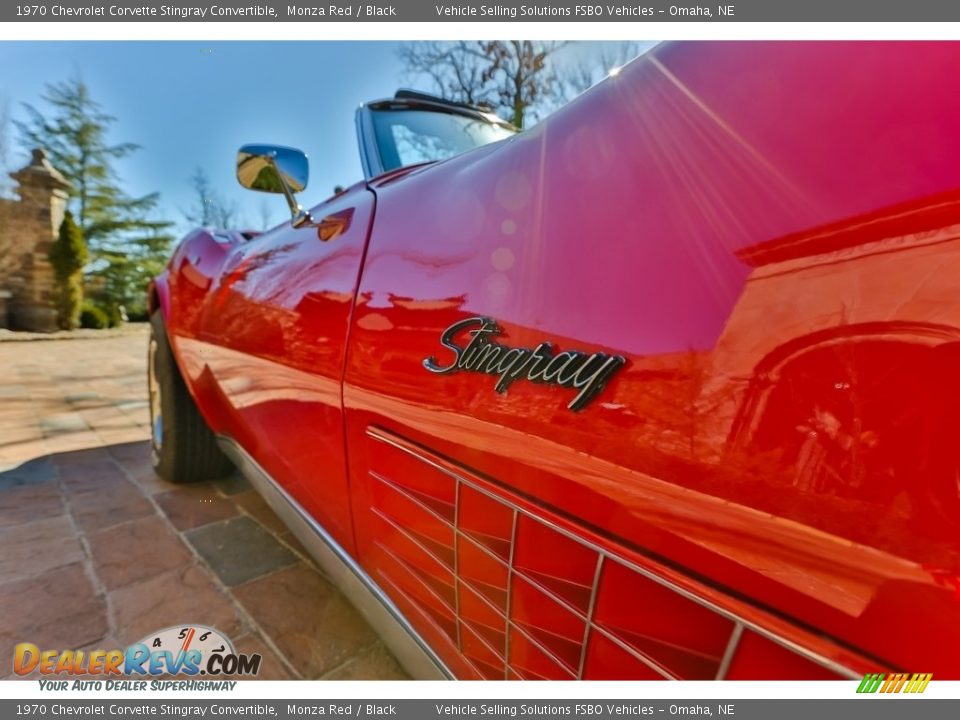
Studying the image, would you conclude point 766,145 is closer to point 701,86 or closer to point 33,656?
point 701,86

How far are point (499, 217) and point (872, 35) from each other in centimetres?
45

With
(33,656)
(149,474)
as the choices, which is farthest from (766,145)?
(149,474)

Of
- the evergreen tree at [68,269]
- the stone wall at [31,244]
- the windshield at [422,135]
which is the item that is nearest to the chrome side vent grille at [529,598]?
the windshield at [422,135]

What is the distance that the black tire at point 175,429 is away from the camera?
7.08ft

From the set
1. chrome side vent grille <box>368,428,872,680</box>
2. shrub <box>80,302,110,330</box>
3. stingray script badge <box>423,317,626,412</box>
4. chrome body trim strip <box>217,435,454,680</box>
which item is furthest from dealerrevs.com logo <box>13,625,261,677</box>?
shrub <box>80,302,110,330</box>

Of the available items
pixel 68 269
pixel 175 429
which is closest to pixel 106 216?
pixel 68 269

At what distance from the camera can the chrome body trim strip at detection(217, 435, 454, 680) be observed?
89 centimetres

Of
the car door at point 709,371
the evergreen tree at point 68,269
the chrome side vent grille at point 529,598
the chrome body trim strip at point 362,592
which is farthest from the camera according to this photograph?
the evergreen tree at point 68,269

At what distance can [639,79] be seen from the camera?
56cm

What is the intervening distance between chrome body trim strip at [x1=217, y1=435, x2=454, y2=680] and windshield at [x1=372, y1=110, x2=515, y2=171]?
1203 millimetres

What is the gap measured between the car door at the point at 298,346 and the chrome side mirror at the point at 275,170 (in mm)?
137

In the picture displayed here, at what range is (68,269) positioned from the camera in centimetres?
1128
